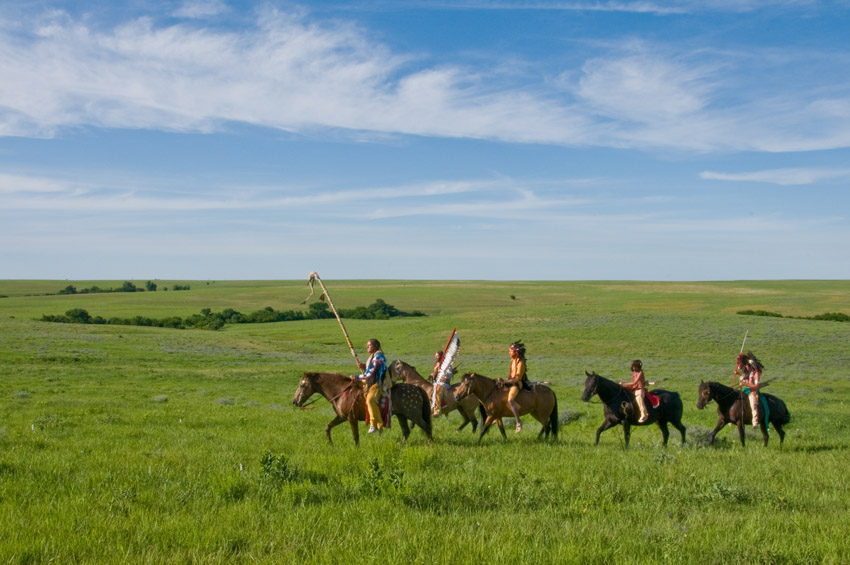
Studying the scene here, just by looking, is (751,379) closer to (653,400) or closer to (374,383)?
(653,400)

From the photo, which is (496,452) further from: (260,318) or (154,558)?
(260,318)

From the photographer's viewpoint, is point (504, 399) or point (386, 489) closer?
point (386, 489)

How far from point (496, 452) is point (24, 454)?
775 cm

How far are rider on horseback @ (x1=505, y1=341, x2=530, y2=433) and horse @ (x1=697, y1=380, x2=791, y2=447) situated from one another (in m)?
3.77

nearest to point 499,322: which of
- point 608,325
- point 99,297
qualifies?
point 608,325

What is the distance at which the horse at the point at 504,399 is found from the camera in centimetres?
1341

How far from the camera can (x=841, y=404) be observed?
23.4 meters

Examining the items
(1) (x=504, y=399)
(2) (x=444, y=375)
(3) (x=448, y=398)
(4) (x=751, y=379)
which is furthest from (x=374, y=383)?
(4) (x=751, y=379)

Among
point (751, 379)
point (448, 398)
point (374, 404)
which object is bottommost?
point (448, 398)

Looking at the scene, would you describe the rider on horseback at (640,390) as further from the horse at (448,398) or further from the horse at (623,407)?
the horse at (448,398)

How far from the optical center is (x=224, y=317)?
87938 millimetres

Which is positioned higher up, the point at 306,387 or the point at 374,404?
the point at 306,387

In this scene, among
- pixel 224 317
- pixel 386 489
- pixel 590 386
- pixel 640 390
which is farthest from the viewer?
pixel 224 317

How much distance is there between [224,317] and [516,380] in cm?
8063
